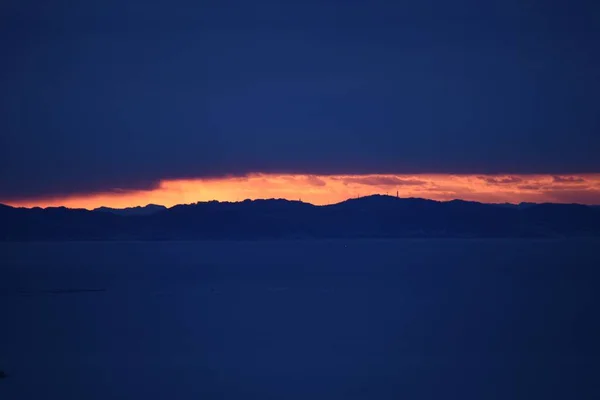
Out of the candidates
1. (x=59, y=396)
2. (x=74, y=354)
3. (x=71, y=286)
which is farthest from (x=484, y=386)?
(x=71, y=286)

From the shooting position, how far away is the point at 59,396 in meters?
21.8

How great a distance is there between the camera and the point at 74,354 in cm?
2866

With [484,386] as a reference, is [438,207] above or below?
above

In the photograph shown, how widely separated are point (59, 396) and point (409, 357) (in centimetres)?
1290

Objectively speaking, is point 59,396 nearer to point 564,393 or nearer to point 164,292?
point 564,393

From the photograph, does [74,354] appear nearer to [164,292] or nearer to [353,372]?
[353,372]

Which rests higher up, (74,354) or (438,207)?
(438,207)

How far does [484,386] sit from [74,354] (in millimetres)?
15664

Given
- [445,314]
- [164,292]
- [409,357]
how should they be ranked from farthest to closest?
[164,292], [445,314], [409,357]

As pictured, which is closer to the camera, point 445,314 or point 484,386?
point 484,386

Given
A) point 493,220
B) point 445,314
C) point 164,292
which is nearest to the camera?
point 445,314

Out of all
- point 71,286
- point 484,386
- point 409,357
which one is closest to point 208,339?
point 409,357

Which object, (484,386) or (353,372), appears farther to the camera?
(353,372)

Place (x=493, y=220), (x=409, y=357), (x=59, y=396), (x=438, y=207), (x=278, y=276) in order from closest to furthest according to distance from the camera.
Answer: (x=59, y=396), (x=409, y=357), (x=278, y=276), (x=438, y=207), (x=493, y=220)
